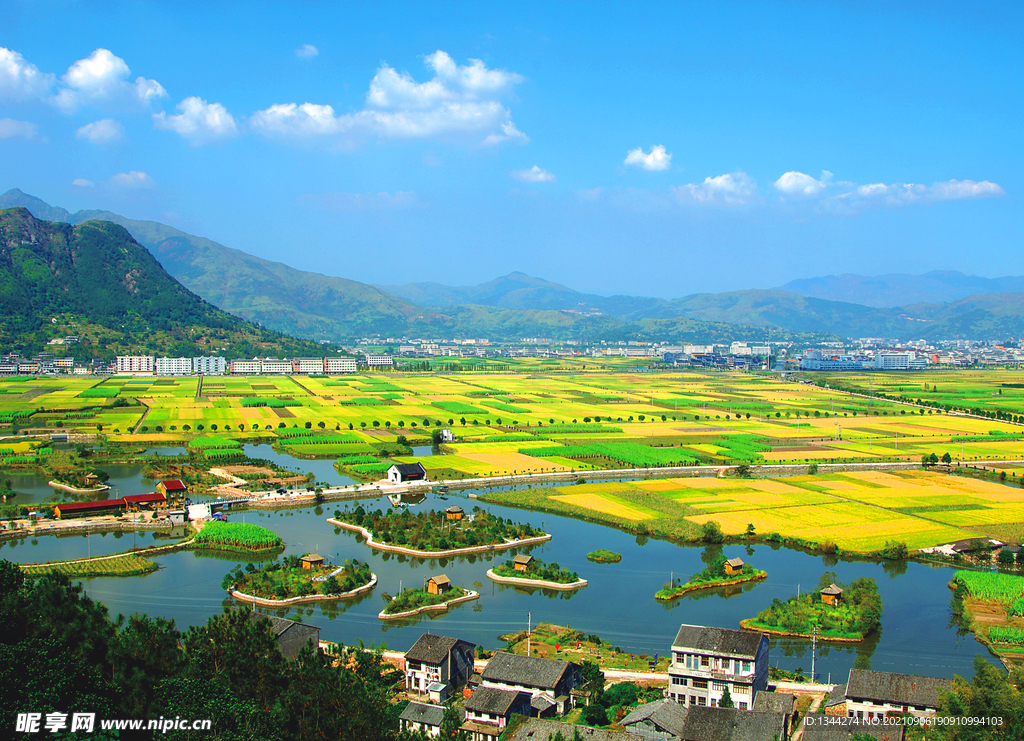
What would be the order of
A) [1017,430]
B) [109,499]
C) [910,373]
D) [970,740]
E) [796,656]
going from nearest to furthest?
[970,740]
[796,656]
[109,499]
[1017,430]
[910,373]

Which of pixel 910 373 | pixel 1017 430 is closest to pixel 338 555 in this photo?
pixel 1017 430

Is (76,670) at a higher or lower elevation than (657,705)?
higher

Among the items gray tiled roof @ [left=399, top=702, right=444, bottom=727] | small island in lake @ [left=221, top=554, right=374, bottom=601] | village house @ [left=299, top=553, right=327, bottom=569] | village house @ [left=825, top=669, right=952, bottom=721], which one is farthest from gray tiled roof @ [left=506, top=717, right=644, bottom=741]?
village house @ [left=299, top=553, right=327, bottom=569]

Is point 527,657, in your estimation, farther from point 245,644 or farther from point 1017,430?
point 1017,430

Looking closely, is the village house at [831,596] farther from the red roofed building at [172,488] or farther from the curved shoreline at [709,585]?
the red roofed building at [172,488]

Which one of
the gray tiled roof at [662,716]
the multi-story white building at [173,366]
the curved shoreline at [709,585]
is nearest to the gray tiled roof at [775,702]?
the gray tiled roof at [662,716]

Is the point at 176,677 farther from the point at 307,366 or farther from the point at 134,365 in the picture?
the point at 307,366
